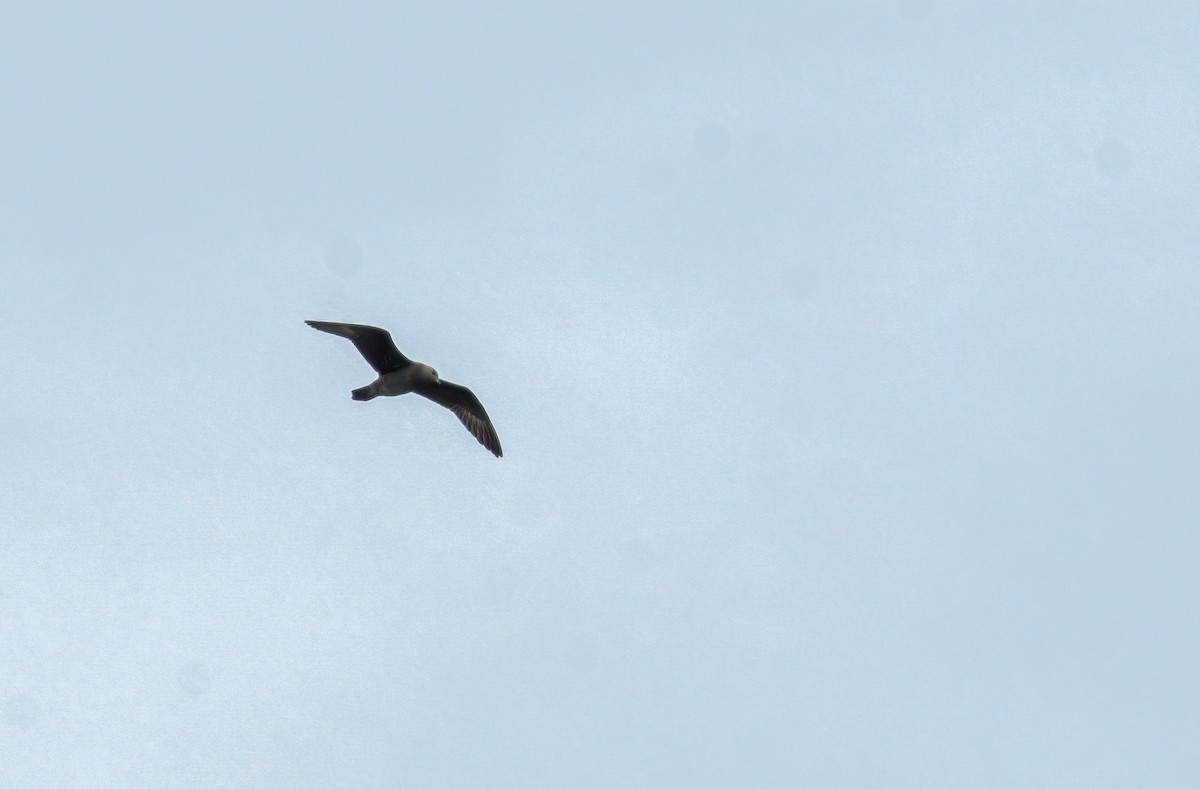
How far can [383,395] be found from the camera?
98.0 feet

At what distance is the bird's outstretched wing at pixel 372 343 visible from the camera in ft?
95.1

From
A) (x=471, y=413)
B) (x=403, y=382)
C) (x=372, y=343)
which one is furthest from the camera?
(x=471, y=413)

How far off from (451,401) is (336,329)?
316 cm

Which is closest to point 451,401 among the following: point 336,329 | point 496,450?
point 496,450

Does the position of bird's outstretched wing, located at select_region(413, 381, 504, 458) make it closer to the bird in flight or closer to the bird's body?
the bird in flight

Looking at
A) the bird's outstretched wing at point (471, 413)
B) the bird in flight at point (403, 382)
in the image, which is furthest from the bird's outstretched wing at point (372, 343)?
the bird's outstretched wing at point (471, 413)

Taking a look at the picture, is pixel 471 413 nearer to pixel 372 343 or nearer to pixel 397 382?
pixel 397 382

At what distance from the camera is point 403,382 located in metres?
29.8

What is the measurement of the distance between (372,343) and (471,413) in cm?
297

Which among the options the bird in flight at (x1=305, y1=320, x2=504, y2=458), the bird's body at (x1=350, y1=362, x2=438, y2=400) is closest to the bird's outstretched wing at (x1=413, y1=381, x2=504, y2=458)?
the bird in flight at (x1=305, y1=320, x2=504, y2=458)

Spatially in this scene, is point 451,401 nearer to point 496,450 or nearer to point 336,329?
point 496,450

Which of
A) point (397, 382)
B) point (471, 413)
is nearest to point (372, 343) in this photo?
point (397, 382)

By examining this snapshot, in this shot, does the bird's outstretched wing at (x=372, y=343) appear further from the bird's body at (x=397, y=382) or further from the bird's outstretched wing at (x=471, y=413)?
the bird's outstretched wing at (x=471, y=413)

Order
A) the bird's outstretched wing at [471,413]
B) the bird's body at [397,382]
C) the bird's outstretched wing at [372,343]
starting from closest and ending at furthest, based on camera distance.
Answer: the bird's outstretched wing at [372,343] → the bird's body at [397,382] → the bird's outstretched wing at [471,413]
